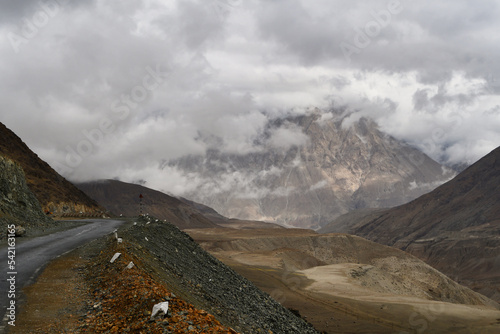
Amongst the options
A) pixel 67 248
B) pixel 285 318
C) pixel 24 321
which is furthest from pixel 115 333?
pixel 285 318

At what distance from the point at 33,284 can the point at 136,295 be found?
4112mm

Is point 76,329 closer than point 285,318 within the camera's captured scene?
Yes

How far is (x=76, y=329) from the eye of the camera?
9.29 meters

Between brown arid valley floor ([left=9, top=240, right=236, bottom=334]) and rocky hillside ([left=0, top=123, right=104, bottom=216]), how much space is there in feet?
198

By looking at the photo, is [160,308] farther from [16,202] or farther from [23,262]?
[16,202]

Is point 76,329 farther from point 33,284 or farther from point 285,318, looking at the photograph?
point 285,318

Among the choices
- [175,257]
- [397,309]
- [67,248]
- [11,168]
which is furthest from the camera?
[397,309]

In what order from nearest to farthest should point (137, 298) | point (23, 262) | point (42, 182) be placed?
point (137, 298)
point (23, 262)
point (42, 182)

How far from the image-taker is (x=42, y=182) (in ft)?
250

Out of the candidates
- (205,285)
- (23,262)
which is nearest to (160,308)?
(23,262)

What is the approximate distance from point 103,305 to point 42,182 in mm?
74888

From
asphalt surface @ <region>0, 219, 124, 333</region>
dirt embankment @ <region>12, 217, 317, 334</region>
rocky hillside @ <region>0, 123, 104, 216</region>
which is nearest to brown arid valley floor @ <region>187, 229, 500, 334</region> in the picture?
dirt embankment @ <region>12, 217, 317, 334</region>

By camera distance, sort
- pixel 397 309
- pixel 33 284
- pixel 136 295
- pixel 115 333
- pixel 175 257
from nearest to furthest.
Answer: pixel 115 333, pixel 136 295, pixel 33 284, pixel 175 257, pixel 397 309

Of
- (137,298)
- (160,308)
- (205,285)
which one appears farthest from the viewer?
(205,285)
